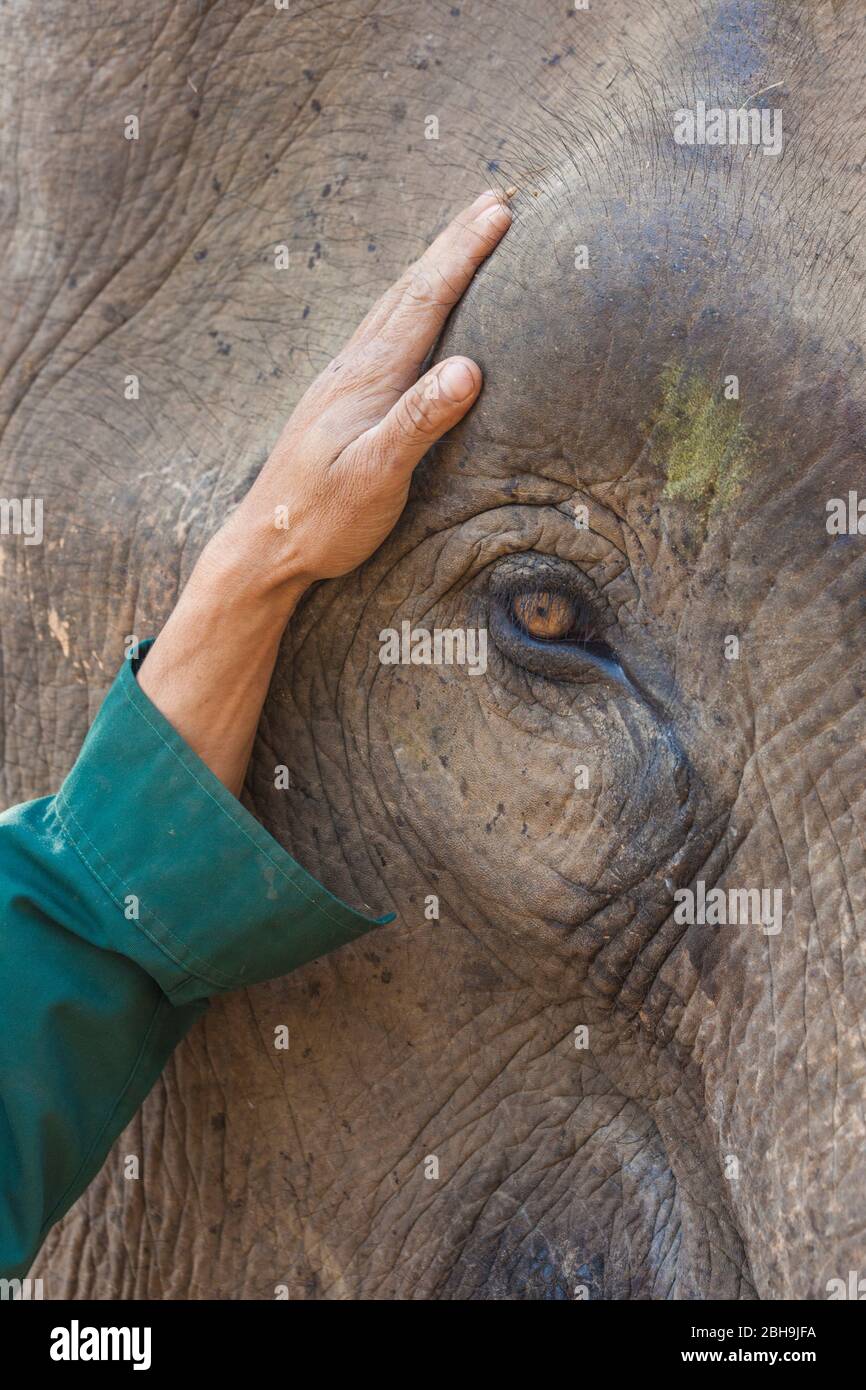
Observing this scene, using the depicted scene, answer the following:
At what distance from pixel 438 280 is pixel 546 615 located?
38cm

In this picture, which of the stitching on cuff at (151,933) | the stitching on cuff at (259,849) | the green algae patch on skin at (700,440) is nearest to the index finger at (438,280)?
the green algae patch on skin at (700,440)

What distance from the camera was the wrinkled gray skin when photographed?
1.63 meters

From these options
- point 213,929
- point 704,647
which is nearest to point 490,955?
point 213,929

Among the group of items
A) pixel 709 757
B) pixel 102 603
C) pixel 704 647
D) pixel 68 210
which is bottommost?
pixel 709 757

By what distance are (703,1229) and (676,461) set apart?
2.84 ft

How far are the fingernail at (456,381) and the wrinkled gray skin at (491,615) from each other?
0.04 metres

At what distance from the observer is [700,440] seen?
1.64 meters

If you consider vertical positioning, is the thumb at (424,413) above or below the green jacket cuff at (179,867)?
above

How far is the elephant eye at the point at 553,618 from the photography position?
177 cm

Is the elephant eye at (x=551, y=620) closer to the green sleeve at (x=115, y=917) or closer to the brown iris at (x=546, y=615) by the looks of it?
the brown iris at (x=546, y=615)

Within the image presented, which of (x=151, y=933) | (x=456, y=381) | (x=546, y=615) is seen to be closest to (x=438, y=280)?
(x=456, y=381)

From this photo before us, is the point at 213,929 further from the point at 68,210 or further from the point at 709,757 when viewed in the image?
the point at 68,210

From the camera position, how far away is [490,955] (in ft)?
6.29

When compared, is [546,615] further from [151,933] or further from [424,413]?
[151,933]
